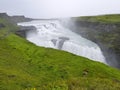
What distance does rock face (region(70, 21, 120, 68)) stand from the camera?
11819 centimetres

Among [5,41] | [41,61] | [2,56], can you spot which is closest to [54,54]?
[41,61]

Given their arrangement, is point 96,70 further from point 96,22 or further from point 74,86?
point 96,22

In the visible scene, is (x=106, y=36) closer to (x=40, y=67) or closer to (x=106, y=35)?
(x=106, y=35)

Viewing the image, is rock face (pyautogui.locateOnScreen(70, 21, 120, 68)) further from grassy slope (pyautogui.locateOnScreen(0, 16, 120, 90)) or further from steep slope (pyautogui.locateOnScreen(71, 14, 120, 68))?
grassy slope (pyautogui.locateOnScreen(0, 16, 120, 90))

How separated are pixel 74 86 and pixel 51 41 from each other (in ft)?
361

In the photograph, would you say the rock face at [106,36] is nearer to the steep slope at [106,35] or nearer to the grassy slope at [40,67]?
the steep slope at [106,35]

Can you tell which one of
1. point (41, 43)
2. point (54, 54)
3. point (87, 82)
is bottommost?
point (41, 43)

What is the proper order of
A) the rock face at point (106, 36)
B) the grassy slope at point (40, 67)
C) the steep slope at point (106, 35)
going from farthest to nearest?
the steep slope at point (106, 35), the rock face at point (106, 36), the grassy slope at point (40, 67)

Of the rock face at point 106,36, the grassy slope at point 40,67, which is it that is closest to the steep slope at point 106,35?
the rock face at point 106,36

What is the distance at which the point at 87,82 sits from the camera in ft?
66.3

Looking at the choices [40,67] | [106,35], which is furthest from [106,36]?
[40,67]

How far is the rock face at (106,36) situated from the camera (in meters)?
118

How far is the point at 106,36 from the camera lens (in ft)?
454

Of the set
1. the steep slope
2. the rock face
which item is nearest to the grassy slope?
the rock face
